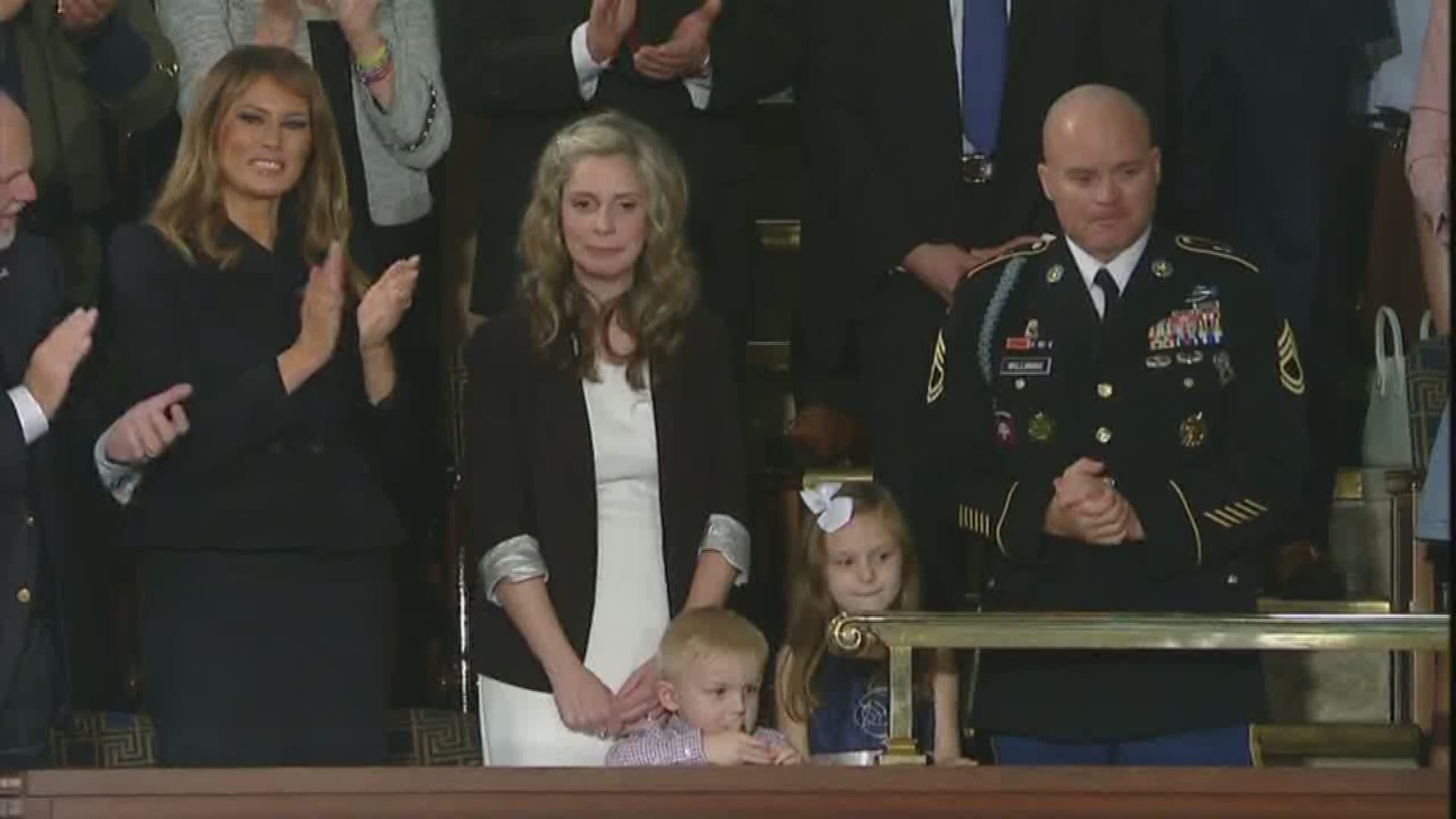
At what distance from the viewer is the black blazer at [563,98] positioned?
7.27 metres

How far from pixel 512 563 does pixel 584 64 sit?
927 mm

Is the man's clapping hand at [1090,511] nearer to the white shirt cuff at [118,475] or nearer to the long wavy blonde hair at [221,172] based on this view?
the long wavy blonde hair at [221,172]

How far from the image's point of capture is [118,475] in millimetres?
7098

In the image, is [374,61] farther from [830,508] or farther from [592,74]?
[830,508]

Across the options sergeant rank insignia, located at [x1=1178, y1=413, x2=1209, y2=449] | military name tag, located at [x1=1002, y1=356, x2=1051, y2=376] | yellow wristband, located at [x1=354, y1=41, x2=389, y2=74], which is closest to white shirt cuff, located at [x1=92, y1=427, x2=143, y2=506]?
yellow wristband, located at [x1=354, y1=41, x2=389, y2=74]

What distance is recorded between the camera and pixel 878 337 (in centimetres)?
737

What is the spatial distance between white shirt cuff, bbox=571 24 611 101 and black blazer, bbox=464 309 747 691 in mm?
449

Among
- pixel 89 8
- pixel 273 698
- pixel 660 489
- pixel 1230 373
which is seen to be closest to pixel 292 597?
pixel 273 698

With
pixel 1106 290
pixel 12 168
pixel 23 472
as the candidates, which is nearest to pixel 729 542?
pixel 1106 290

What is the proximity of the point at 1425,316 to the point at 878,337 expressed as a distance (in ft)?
3.41

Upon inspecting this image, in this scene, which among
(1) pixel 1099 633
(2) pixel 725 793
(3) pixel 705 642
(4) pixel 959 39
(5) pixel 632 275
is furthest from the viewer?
A: (4) pixel 959 39

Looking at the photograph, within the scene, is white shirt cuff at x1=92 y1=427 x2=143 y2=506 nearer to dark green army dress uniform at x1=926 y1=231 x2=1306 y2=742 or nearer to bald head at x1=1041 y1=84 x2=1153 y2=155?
dark green army dress uniform at x1=926 y1=231 x2=1306 y2=742

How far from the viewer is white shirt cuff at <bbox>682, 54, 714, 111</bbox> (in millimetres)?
7293

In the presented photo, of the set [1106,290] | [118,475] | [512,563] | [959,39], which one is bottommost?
[512,563]
